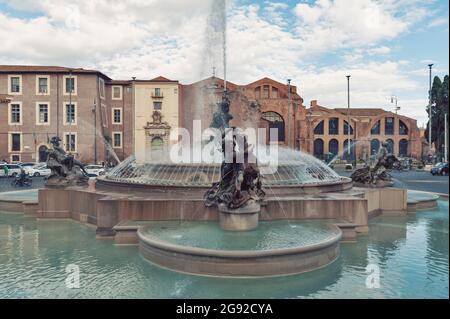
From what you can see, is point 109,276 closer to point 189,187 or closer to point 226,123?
point 189,187

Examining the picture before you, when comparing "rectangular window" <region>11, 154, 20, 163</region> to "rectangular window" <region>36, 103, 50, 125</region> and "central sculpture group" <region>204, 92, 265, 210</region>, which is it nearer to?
"rectangular window" <region>36, 103, 50, 125</region>

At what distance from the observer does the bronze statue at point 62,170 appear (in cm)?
1296

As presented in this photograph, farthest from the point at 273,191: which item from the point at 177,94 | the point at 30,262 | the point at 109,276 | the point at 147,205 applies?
the point at 177,94

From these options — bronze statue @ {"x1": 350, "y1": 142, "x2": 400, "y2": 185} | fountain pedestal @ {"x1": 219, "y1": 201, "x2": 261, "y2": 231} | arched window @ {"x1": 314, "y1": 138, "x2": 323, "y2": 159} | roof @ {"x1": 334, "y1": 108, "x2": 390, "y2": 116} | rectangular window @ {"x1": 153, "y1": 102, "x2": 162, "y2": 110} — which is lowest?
fountain pedestal @ {"x1": 219, "y1": 201, "x2": 261, "y2": 231}

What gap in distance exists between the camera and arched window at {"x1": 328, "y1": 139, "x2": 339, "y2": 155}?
6206 cm

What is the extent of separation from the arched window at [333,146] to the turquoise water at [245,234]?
54893mm

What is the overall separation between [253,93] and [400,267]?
52115 millimetres

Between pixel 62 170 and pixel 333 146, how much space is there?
54873 mm

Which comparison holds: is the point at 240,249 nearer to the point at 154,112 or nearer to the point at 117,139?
the point at 154,112

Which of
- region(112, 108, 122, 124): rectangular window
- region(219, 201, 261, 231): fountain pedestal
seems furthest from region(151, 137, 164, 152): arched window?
region(219, 201, 261, 231): fountain pedestal

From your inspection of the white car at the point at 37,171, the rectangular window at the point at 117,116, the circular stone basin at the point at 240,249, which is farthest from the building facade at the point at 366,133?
the circular stone basin at the point at 240,249

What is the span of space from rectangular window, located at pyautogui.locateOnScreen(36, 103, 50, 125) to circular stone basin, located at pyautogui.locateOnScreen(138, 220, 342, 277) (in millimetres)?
41161

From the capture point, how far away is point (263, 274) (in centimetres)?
668

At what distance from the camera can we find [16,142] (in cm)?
4403
